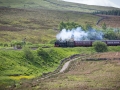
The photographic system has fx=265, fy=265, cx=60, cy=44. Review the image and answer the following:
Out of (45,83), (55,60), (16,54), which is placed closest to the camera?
(45,83)

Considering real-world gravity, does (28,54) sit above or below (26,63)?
above

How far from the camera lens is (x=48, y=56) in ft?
290

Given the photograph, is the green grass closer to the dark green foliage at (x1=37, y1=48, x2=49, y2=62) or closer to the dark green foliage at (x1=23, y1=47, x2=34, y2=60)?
the dark green foliage at (x1=37, y1=48, x2=49, y2=62)

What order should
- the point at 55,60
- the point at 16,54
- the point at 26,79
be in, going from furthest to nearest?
the point at 55,60, the point at 16,54, the point at 26,79

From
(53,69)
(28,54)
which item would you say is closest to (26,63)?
(28,54)

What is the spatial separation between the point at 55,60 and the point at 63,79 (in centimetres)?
2441

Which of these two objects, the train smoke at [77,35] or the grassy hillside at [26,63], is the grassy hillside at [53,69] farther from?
the train smoke at [77,35]

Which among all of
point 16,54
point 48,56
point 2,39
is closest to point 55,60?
point 48,56

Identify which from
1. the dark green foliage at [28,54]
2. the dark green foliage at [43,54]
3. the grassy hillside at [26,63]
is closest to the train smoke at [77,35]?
the grassy hillside at [26,63]

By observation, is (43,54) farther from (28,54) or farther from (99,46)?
(99,46)

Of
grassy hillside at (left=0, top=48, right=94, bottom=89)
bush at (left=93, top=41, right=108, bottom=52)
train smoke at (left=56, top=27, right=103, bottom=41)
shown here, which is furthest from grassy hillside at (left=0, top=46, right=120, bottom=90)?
train smoke at (left=56, top=27, right=103, bottom=41)

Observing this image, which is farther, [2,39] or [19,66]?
[2,39]

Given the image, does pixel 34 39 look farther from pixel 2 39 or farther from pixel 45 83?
pixel 45 83

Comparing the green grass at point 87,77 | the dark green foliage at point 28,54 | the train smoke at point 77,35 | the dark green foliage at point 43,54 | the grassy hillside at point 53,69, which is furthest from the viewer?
the train smoke at point 77,35
